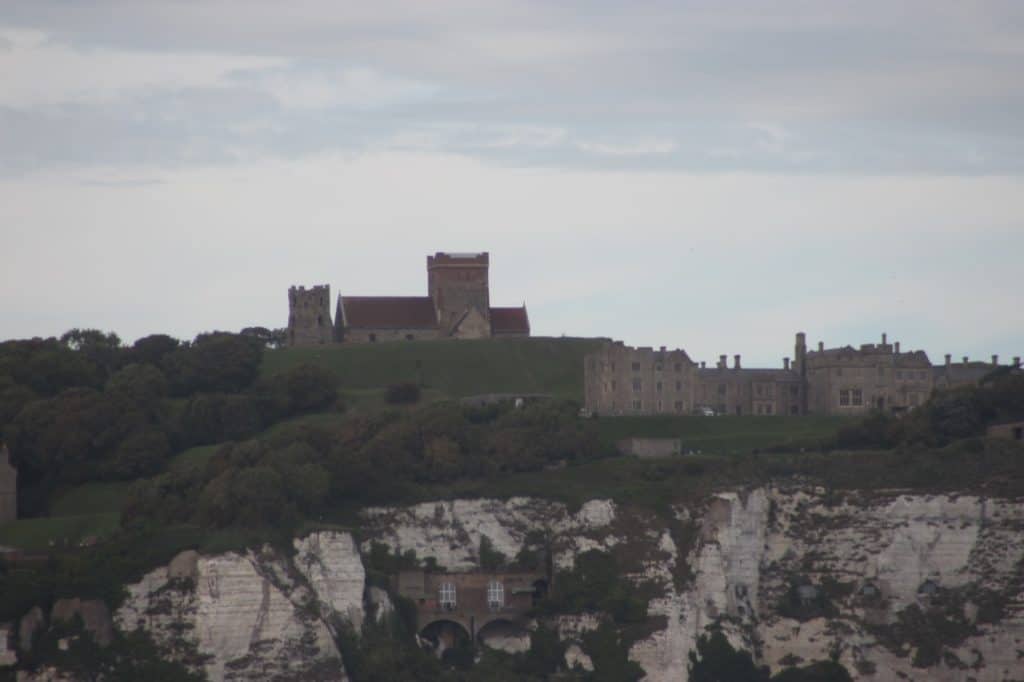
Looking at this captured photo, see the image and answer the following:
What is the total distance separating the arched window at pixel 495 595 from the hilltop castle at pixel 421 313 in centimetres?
4340

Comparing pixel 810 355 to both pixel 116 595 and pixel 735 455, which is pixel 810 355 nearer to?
pixel 735 455

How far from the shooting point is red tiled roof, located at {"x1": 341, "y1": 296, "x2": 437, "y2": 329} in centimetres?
15975

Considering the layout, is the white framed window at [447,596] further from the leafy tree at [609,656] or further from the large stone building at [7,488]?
the large stone building at [7,488]

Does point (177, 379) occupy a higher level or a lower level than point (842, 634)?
higher

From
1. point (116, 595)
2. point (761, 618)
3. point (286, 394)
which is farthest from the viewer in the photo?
point (286, 394)

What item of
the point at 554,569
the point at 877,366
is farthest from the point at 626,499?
the point at 877,366

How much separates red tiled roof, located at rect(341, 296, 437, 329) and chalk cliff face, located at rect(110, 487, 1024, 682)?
4195cm

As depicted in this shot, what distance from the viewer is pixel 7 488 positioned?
4884 inches

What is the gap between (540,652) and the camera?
112688 mm

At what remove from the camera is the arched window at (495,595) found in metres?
116

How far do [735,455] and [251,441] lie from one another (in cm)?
1928

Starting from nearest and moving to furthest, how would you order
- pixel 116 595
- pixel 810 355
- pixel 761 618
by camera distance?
pixel 116 595, pixel 761 618, pixel 810 355

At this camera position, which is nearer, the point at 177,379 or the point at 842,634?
the point at 842,634

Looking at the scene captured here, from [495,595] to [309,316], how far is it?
154ft
